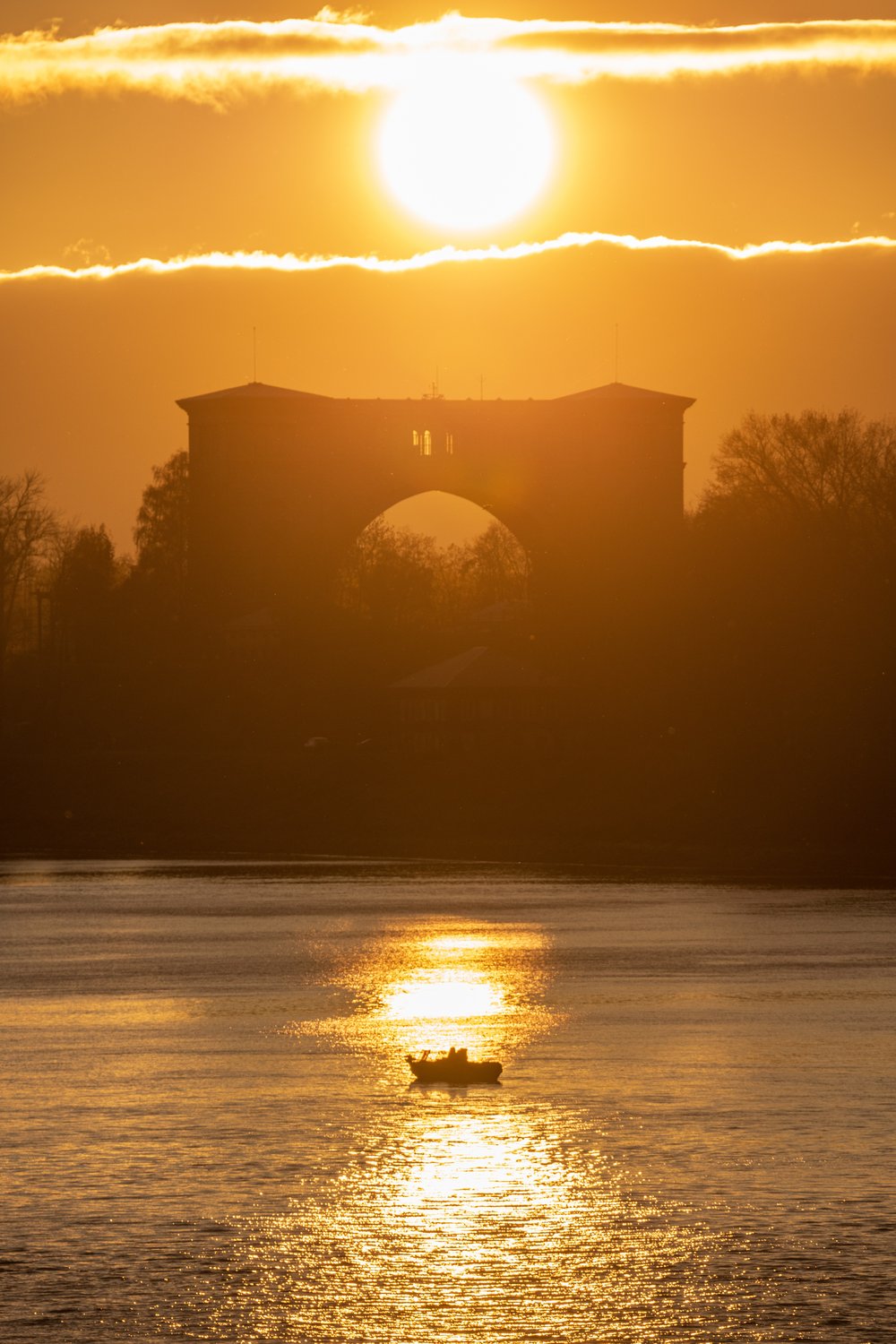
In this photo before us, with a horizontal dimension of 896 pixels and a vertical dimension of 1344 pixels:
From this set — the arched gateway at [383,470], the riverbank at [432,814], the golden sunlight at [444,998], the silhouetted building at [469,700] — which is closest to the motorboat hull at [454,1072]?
the golden sunlight at [444,998]

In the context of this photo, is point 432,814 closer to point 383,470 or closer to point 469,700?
point 469,700

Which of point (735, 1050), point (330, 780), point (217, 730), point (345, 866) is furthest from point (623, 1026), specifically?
point (217, 730)

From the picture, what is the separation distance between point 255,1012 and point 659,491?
98.0m

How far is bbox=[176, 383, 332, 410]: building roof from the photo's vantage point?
12288cm

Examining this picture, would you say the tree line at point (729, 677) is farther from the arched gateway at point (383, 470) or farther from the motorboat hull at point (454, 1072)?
the motorboat hull at point (454, 1072)

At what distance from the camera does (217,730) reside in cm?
8462

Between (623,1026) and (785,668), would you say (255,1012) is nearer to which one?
(623,1026)

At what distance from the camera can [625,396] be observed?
12544 cm

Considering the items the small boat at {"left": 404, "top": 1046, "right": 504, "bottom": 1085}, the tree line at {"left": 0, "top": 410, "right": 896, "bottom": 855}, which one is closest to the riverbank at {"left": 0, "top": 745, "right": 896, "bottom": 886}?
the tree line at {"left": 0, "top": 410, "right": 896, "bottom": 855}

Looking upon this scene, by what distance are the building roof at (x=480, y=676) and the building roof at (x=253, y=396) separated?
127 ft

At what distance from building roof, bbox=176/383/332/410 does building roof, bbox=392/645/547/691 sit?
38.8 m

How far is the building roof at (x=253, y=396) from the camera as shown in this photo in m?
123

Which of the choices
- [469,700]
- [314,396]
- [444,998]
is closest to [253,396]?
[314,396]

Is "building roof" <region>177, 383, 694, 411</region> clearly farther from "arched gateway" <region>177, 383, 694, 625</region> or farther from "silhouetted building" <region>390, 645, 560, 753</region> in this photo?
"silhouetted building" <region>390, 645, 560, 753</region>
